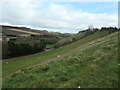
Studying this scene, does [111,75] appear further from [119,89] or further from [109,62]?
[109,62]

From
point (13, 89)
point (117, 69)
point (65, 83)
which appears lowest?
point (13, 89)

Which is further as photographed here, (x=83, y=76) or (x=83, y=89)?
(x=83, y=76)

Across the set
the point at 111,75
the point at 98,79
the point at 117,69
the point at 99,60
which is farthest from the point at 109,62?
the point at 98,79

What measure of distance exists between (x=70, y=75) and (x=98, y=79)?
1.64 m

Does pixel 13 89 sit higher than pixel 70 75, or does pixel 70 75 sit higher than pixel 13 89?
pixel 70 75

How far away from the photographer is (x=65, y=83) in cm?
706

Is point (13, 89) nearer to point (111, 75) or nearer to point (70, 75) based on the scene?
point (70, 75)

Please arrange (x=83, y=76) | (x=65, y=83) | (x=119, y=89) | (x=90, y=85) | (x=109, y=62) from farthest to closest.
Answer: (x=109, y=62) → (x=83, y=76) → (x=65, y=83) → (x=90, y=85) → (x=119, y=89)

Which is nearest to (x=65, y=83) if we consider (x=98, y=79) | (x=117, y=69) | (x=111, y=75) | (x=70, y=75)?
(x=70, y=75)

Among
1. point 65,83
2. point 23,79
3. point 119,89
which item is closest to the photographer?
point 119,89

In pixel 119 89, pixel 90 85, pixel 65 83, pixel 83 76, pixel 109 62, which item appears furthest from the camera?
pixel 109 62

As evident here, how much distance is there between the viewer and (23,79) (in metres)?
8.54

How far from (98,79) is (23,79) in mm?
4470

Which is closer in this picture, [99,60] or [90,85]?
[90,85]
